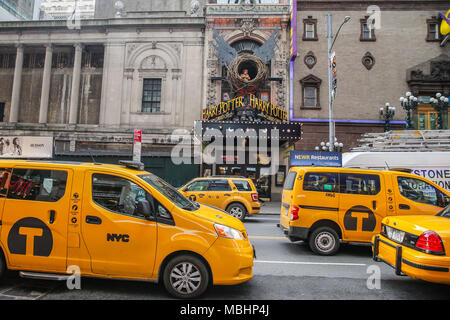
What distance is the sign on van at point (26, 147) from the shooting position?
22.3m

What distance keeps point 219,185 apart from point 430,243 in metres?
8.24

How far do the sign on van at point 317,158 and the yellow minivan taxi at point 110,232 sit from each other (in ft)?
39.1

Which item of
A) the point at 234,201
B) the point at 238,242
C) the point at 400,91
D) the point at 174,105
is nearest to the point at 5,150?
the point at 174,105

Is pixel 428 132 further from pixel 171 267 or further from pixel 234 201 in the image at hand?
pixel 171 267

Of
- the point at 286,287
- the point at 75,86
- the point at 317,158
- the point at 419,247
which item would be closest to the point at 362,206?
the point at 419,247

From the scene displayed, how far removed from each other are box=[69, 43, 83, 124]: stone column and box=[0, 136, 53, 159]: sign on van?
249 cm

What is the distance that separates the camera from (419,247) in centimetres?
422

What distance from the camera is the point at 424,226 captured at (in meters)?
4.36

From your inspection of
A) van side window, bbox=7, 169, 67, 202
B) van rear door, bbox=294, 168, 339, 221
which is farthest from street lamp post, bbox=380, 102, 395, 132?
van side window, bbox=7, 169, 67, 202

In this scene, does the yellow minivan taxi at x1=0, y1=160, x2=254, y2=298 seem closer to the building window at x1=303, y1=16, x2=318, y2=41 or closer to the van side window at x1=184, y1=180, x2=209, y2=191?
the van side window at x1=184, y1=180, x2=209, y2=191

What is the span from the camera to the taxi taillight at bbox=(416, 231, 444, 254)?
404cm

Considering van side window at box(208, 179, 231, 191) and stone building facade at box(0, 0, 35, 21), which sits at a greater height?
stone building facade at box(0, 0, 35, 21)

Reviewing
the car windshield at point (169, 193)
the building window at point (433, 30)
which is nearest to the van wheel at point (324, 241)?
the car windshield at point (169, 193)

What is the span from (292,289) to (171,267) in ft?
6.62
